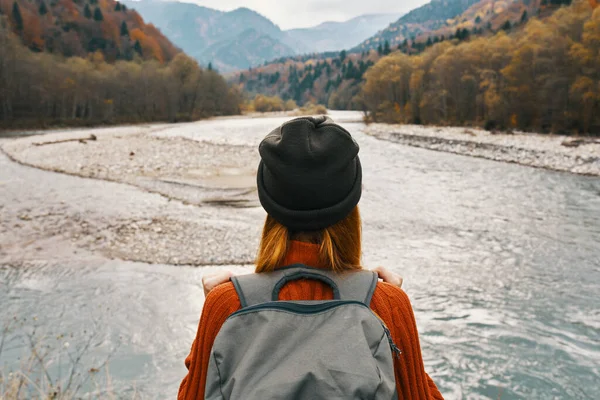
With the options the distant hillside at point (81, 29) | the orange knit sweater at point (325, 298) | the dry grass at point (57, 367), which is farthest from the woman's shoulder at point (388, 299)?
the distant hillside at point (81, 29)

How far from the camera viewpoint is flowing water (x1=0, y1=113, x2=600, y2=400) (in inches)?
197

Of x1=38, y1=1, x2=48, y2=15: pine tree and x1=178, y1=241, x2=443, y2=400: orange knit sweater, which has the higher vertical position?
x1=38, y1=1, x2=48, y2=15: pine tree

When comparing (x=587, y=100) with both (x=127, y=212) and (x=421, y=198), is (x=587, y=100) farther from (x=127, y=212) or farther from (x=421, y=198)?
(x=127, y=212)

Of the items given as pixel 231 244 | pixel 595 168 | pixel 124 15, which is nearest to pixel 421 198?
pixel 231 244

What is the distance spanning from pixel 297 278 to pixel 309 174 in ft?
0.91

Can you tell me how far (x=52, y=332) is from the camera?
5.50m

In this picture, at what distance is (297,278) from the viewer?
115 cm

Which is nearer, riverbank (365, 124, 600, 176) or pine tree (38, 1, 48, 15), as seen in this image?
riverbank (365, 124, 600, 176)

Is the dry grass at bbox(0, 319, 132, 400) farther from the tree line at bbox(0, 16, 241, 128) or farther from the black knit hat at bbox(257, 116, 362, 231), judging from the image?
the tree line at bbox(0, 16, 241, 128)

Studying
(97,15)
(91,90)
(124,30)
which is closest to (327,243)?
(91,90)

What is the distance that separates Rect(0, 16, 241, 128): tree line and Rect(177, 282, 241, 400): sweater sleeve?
4608 centimetres

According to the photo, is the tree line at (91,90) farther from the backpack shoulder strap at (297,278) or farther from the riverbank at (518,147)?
the backpack shoulder strap at (297,278)

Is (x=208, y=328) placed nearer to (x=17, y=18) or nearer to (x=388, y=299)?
(x=388, y=299)

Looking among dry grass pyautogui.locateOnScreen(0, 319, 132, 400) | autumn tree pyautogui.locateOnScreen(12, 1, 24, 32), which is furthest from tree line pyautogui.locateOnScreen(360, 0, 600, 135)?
autumn tree pyautogui.locateOnScreen(12, 1, 24, 32)
